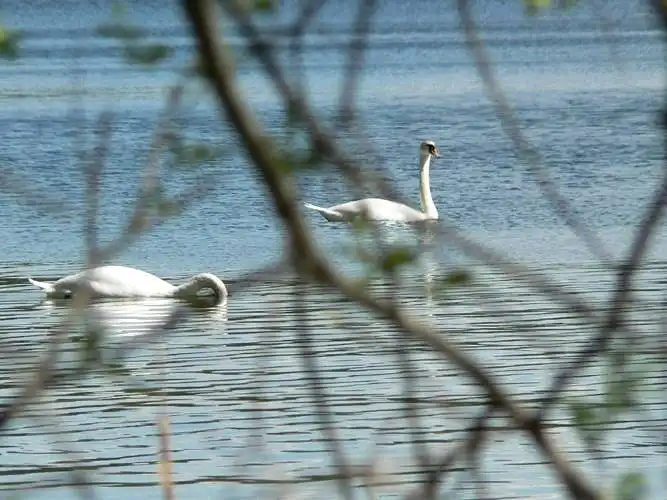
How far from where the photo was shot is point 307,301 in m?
11.3

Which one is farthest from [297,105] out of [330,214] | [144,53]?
[330,214]

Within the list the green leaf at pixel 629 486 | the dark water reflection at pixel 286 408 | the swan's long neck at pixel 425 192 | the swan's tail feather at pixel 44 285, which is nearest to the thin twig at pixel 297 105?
the green leaf at pixel 629 486

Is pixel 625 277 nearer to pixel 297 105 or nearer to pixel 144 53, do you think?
pixel 297 105

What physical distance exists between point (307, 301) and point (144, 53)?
932cm

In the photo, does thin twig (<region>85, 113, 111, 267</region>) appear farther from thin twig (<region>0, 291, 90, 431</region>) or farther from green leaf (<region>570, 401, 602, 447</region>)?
green leaf (<region>570, 401, 602, 447</region>)

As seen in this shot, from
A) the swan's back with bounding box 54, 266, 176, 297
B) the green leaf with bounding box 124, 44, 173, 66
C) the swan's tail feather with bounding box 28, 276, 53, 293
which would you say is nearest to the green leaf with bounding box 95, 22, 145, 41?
the green leaf with bounding box 124, 44, 173, 66

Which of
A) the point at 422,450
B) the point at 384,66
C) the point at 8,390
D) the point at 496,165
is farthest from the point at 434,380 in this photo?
the point at 384,66

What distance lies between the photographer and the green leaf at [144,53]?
6.39ft

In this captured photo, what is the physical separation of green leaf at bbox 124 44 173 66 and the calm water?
0.26 ft

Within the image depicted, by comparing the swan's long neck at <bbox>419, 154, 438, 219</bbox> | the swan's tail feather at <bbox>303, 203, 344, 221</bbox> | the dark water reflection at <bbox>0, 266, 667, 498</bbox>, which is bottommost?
the dark water reflection at <bbox>0, 266, 667, 498</bbox>

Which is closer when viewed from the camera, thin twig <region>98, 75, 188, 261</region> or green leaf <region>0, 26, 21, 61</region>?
thin twig <region>98, 75, 188, 261</region>

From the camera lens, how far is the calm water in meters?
4.48

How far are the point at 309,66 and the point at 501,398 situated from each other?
39.6 meters

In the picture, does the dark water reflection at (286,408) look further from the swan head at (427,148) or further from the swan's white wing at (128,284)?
the swan head at (427,148)
